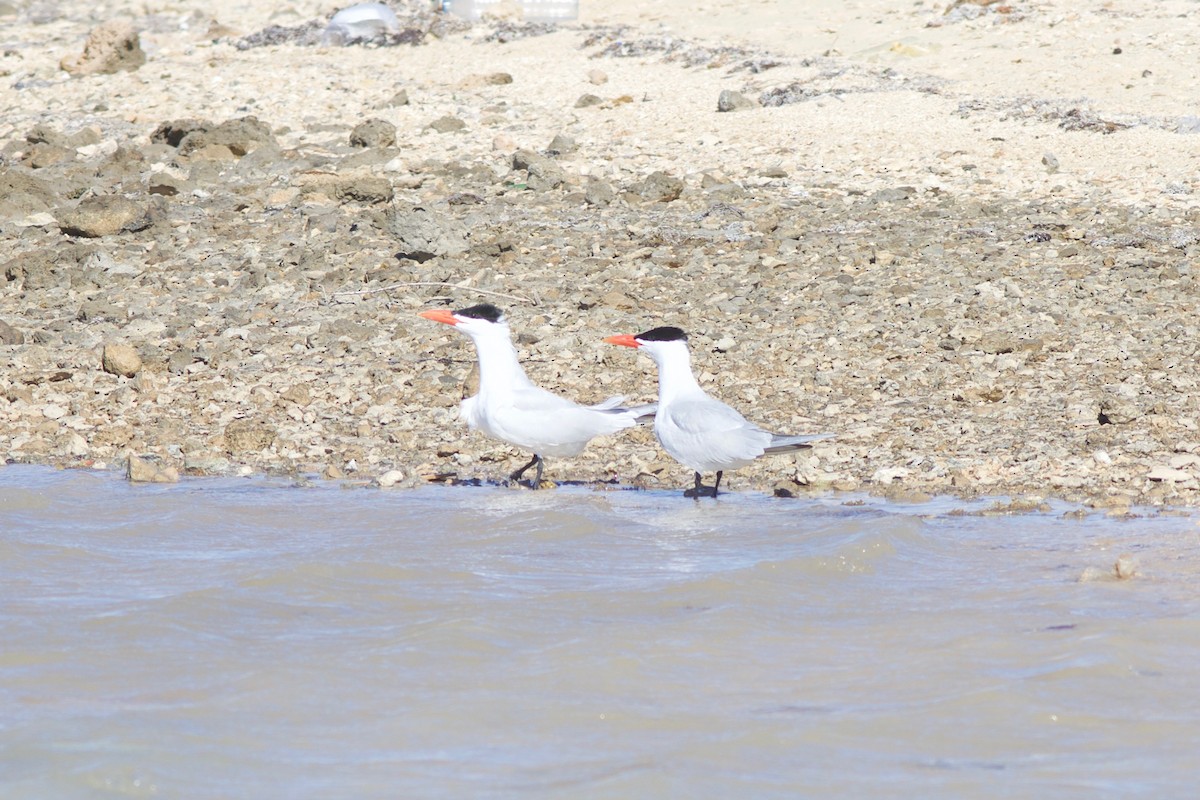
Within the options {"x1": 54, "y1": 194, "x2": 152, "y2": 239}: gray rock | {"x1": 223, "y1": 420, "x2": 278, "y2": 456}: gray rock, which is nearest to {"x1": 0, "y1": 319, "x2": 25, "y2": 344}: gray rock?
{"x1": 54, "y1": 194, "x2": 152, "y2": 239}: gray rock

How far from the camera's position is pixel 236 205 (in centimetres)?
1091

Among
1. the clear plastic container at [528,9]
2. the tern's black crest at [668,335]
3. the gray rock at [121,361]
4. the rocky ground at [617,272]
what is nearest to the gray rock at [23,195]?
the rocky ground at [617,272]

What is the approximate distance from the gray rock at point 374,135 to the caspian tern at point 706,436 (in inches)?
241

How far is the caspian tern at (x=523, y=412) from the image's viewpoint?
6645mm

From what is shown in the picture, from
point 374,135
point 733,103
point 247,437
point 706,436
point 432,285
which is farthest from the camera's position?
point 733,103

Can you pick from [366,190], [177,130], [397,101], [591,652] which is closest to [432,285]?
[366,190]

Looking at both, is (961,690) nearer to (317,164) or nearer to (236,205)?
(236,205)

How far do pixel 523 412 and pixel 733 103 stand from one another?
6685 mm

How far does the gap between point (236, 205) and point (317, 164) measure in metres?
1.18

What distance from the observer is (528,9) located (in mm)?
18109

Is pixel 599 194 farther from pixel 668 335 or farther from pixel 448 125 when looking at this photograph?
pixel 668 335

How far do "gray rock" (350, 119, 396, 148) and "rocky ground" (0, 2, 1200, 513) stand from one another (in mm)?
27

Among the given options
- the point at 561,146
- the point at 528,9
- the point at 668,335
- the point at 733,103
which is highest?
the point at 528,9

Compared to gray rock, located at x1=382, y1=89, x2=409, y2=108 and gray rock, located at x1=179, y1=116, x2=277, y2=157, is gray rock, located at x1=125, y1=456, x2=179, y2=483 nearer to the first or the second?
gray rock, located at x1=179, y1=116, x2=277, y2=157
